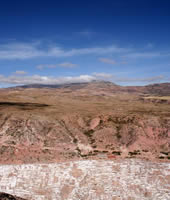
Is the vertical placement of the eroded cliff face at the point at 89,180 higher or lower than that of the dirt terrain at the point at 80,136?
lower

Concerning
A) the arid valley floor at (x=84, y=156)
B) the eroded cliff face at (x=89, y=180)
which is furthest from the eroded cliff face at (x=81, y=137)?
the eroded cliff face at (x=89, y=180)

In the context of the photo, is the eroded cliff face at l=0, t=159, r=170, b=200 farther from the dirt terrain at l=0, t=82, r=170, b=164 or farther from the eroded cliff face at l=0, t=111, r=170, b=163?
the eroded cliff face at l=0, t=111, r=170, b=163

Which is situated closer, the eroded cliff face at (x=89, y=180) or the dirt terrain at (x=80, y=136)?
the eroded cliff face at (x=89, y=180)

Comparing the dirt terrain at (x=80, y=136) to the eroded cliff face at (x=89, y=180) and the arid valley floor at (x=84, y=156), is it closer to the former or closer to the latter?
the arid valley floor at (x=84, y=156)

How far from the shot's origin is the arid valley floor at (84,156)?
40.9 meters

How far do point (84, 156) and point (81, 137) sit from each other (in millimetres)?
11160

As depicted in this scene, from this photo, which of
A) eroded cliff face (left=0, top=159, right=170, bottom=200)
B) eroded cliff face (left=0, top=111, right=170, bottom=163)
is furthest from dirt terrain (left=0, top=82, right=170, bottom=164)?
eroded cliff face (left=0, top=159, right=170, bottom=200)

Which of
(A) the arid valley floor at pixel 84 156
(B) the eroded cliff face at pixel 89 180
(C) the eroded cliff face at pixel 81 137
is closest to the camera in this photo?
(B) the eroded cliff face at pixel 89 180

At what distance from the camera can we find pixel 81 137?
6053 centimetres

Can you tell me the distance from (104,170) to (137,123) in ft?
94.2

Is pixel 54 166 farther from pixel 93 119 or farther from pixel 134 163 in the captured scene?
pixel 93 119

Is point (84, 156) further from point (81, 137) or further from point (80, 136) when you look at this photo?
point (80, 136)

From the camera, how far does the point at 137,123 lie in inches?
2630

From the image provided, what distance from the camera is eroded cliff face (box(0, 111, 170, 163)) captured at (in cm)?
5069
